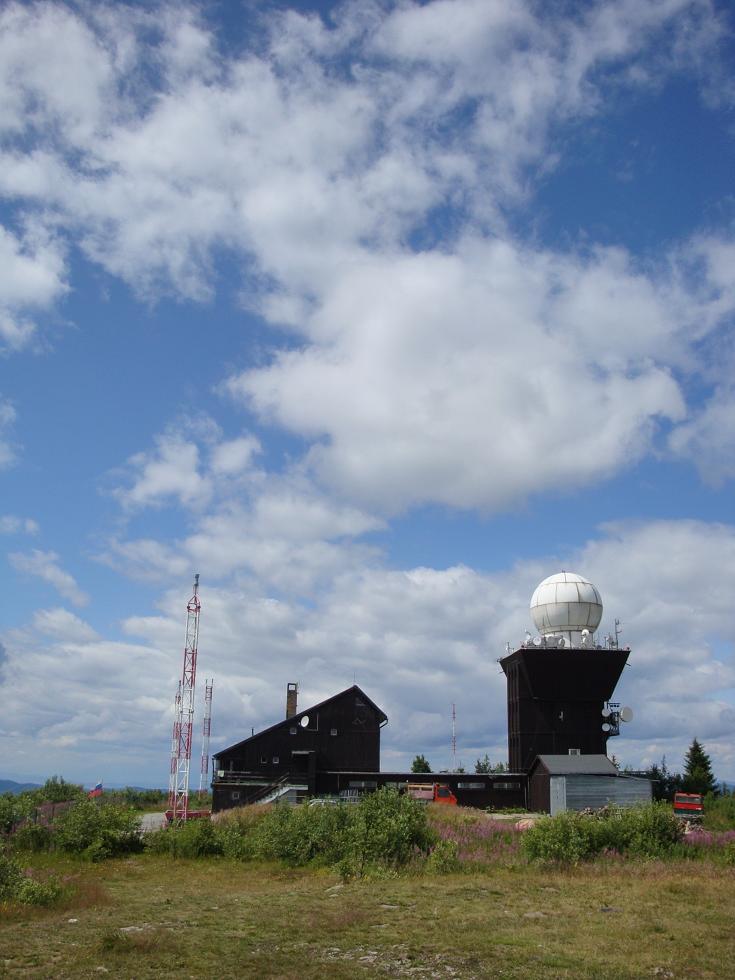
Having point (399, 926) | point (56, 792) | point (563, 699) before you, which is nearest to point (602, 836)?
point (399, 926)

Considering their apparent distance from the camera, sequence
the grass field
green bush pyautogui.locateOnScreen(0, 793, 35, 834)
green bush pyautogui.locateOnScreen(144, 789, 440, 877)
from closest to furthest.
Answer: the grass field < green bush pyautogui.locateOnScreen(144, 789, 440, 877) < green bush pyautogui.locateOnScreen(0, 793, 35, 834)

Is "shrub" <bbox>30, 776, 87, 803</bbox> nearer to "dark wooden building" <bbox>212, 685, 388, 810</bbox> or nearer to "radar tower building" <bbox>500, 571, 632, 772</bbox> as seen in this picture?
"dark wooden building" <bbox>212, 685, 388, 810</bbox>

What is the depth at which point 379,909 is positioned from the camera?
20031 millimetres

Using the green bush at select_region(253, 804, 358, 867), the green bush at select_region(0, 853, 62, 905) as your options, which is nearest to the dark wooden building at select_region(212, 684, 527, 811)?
the green bush at select_region(253, 804, 358, 867)

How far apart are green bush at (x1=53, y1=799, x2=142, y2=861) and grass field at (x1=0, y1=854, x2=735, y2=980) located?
7301 mm

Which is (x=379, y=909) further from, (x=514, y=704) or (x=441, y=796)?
(x=514, y=704)

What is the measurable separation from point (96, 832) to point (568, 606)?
3366cm

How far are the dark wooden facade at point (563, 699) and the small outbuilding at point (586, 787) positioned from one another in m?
6.15

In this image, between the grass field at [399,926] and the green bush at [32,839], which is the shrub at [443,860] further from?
the green bush at [32,839]

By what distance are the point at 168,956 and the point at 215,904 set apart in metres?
6.43

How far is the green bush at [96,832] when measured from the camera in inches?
1336

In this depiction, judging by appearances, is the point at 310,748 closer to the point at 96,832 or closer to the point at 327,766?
the point at 327,766

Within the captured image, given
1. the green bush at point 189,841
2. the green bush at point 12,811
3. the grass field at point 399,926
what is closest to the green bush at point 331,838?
the green bush at point 189,841

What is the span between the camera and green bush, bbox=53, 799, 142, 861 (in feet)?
111
